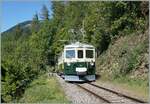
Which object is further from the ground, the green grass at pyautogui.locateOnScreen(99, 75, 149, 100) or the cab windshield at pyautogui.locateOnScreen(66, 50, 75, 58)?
the cab windshield at pyautogui.locateOnScreen(66, 50, 75, 58)

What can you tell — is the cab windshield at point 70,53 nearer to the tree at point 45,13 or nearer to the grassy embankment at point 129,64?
the grassy embankment at point 129,64

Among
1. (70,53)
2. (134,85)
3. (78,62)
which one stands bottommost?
(134,85)

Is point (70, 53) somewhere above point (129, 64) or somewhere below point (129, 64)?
above

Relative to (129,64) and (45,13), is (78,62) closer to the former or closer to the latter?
(129,64)

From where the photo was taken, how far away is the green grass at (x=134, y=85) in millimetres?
17062

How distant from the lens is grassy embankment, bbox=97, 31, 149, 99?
2043 cm

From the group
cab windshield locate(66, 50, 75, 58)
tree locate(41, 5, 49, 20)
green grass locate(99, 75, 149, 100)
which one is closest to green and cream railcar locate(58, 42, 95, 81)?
cab windshield locate(66, 50, 75, 58)

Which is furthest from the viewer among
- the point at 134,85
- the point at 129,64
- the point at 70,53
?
the point at 70,53

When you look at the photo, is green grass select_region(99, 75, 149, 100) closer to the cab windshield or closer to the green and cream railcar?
the green and cream railcar

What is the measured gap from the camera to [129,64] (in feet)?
77.9

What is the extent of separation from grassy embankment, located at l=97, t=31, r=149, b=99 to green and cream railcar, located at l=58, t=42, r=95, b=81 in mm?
1534

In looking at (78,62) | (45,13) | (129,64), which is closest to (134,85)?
(129,64)

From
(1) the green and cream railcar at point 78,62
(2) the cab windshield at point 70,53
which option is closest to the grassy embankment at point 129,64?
(1) the green and cream railcar at point 78,62

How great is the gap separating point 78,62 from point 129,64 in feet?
9.89
